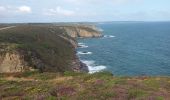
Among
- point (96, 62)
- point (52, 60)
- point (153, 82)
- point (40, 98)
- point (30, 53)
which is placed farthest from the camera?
point (96, 62)

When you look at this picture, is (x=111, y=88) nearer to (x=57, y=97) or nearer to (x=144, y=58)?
(x=57, y=97)

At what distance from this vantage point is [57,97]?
57.7 feet

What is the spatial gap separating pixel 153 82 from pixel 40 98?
12394mm

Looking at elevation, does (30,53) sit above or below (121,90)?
below

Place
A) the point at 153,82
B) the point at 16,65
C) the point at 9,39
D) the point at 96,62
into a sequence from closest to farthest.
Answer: the point at 153,82 < the point at 16,65 < the point at 9,39 < the point at 96,62

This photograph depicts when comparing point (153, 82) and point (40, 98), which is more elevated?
point (40, 98)

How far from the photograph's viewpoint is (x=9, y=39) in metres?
84.0

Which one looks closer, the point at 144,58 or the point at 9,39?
the point at 9,39

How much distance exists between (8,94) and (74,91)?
14.4 ft

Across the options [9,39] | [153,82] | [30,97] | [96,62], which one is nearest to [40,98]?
[30,97]

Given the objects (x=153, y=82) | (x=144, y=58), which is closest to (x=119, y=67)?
(x=144, y=58)

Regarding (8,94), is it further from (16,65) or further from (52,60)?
(52,60)

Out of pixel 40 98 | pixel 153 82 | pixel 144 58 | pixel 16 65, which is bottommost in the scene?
pixel 144 58

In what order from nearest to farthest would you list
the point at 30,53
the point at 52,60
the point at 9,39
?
1. the point at 30,53
2. the point at 52,60
3. the point at 9,39
